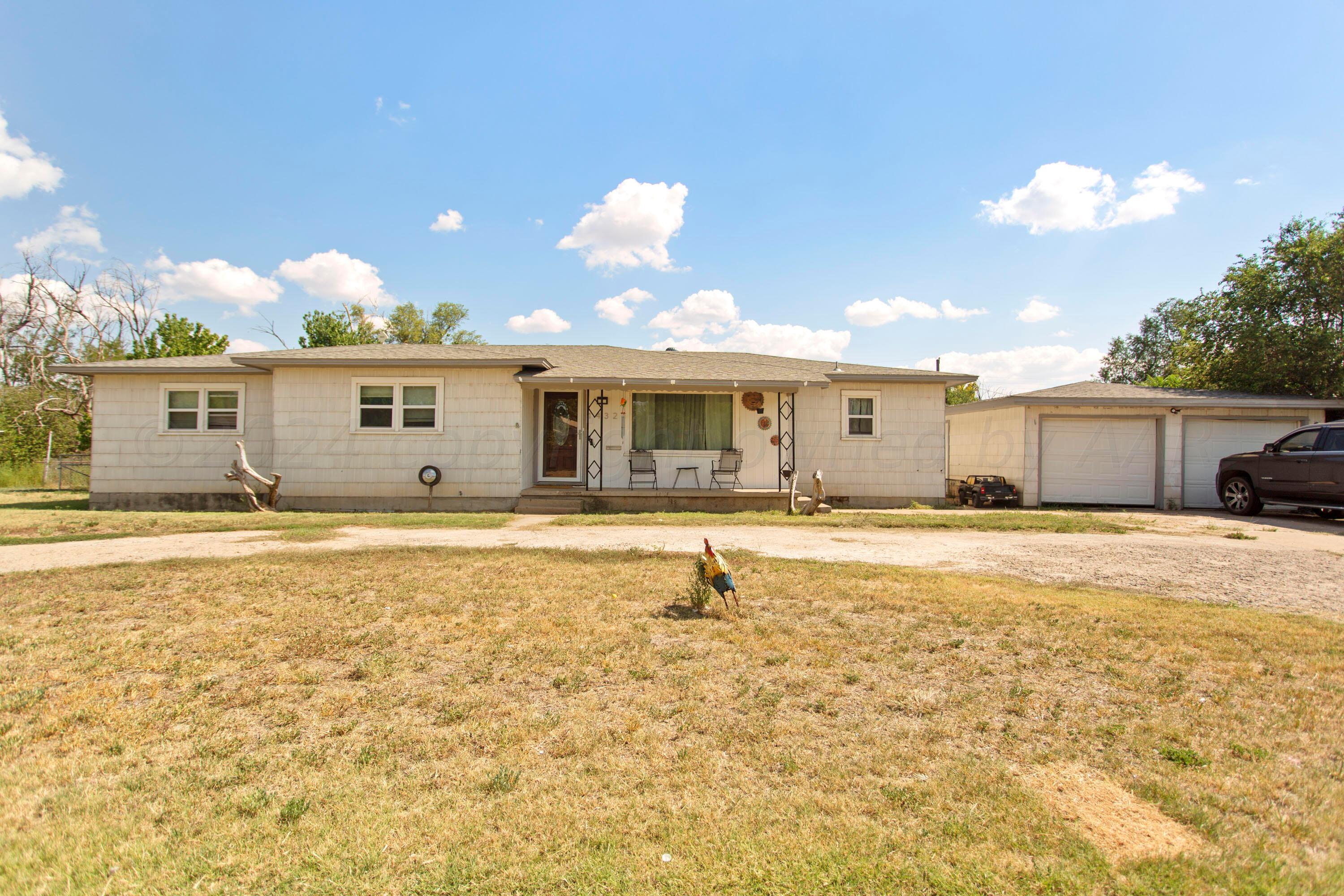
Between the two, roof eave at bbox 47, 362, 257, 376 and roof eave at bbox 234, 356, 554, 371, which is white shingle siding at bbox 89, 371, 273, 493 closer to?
roof eave at bbox 47, 362, 257, 376

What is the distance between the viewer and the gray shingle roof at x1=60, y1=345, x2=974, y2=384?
12.2 metres

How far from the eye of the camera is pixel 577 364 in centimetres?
1385

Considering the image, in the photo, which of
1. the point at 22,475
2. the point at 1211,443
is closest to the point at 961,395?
the point at 1211,443

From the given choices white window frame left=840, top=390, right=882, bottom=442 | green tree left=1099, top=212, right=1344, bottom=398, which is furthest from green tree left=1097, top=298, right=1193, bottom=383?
white window frame left=840, top=390, right=882, bottom=442

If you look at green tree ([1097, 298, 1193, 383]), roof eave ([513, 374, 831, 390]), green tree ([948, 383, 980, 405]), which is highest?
green tree ([1097, 298, 1193, 383])

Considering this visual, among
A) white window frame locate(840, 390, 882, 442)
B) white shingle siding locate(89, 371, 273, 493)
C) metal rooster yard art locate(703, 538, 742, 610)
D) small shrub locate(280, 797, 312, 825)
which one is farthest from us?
white window frame locate(840, 390, 882, 442)

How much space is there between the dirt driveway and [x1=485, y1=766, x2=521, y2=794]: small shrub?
17.0 feet

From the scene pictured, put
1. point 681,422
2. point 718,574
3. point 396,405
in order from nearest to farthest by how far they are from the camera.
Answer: point 718,574 → point 396,405 → point 681,422

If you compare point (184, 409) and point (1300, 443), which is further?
point (184, 409)

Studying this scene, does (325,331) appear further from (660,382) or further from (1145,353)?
(1145,353)

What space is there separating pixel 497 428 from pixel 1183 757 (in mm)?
11413

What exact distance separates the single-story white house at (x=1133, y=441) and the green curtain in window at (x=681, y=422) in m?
6.63

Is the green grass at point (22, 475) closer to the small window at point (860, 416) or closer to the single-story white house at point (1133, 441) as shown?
the small window at point (860, 416)

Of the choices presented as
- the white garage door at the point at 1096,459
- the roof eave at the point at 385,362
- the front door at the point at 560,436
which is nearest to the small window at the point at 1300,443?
the white garage door at the point at 1096,459
